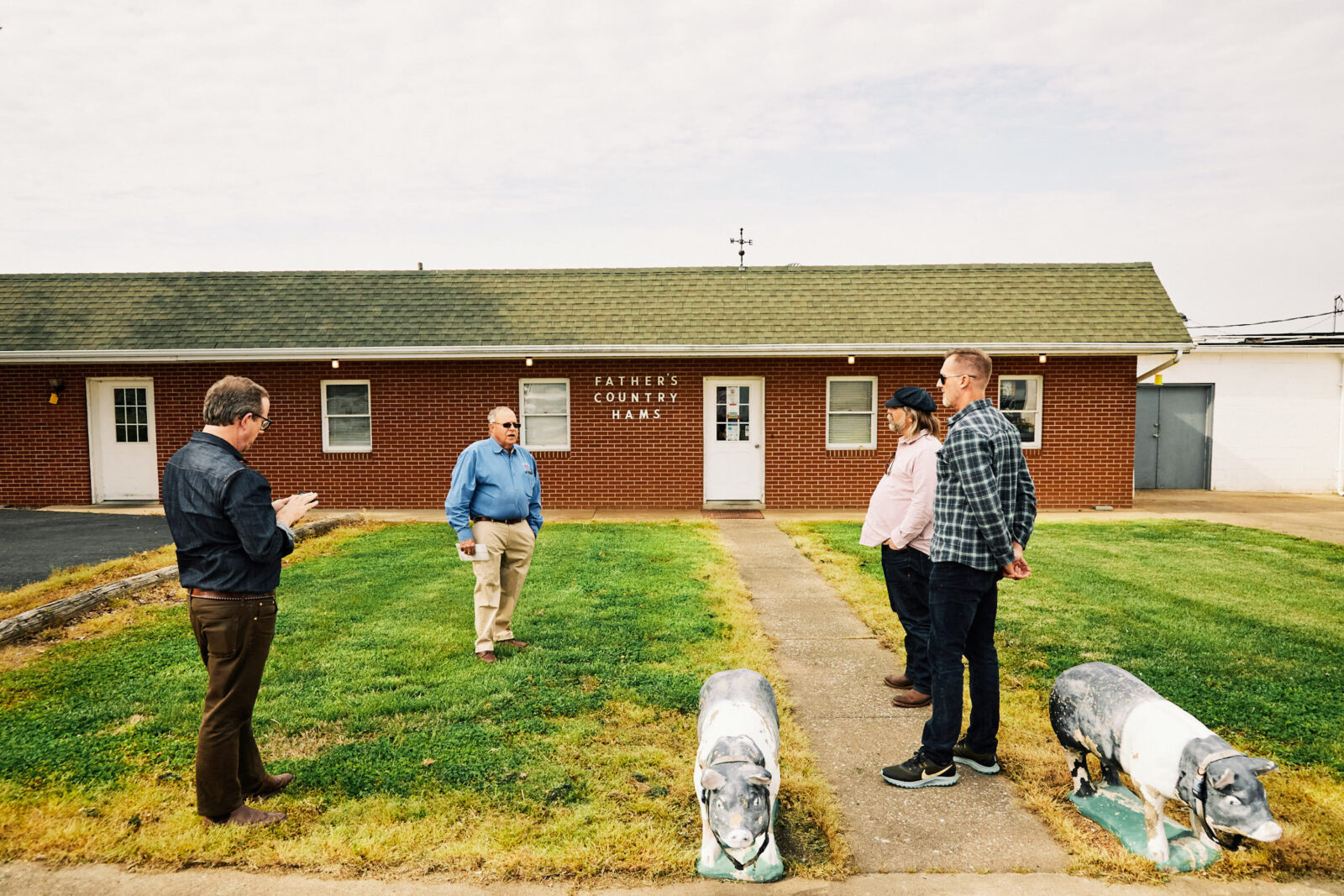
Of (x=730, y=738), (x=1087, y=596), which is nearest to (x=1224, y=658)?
(x=1087, y=596)

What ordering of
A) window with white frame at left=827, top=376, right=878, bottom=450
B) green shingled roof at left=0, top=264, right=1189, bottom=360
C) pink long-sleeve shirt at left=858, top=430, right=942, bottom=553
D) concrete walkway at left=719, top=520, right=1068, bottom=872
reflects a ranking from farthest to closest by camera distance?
window with white frame at left=827, top=376, right=878, bottom=450 < green shingled roof at left=0, top=264, right=1189, bottom=360 < pink long-sleeve shirt at left=858, top=430, right=942, bottom=553 < concrete walkway at left=719, top=520, right=1068, bottom=872

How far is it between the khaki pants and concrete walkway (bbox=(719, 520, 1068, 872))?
198 centimetres

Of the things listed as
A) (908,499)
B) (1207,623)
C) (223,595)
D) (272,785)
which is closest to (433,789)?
(272,785)

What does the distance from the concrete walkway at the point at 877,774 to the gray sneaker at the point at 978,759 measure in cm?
4

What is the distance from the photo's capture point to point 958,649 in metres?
3.86

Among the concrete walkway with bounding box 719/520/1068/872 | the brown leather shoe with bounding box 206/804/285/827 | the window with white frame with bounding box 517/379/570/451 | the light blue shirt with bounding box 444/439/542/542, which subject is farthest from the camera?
the window with white frame with bounding box 517/379/570/451

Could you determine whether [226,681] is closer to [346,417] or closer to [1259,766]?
[1259,766]

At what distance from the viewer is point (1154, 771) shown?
3.19m

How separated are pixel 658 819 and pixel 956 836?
1265 mm

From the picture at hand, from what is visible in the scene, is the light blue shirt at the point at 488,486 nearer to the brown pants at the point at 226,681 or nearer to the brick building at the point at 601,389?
the brown pants at the point at 226,681

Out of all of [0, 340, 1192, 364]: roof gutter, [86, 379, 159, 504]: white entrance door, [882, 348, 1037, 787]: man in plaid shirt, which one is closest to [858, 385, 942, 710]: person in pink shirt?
[882, 348, 1037, 787]: man in plaid shirt

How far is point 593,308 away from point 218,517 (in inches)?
460

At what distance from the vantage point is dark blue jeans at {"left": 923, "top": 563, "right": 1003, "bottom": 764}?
12.5 feet

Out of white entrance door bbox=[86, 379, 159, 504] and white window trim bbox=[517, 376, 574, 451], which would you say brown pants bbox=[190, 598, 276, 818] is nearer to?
white window trim bbox=[517, 376, 574, 451]
